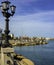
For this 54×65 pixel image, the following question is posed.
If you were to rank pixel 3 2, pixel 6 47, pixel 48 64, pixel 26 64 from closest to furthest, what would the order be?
pixel 3 2 < pixel 6 47 < pixel 26 64 < pixel 48 64

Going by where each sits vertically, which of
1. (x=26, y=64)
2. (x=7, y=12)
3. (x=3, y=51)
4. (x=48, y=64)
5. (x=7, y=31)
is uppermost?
(x=7, y=12)

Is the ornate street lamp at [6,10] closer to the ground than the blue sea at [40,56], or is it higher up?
higher up

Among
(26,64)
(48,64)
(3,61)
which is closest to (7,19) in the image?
(3,61)

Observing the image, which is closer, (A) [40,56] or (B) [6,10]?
(B) [6,10]

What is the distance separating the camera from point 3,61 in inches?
452

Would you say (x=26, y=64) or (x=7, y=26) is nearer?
(x=7, y=26)

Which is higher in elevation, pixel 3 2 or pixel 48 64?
pixel 3 2

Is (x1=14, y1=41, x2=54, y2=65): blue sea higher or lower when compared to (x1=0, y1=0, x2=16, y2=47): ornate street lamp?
lower

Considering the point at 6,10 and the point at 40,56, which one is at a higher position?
the point at 6,10

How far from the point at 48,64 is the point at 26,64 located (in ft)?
65.3

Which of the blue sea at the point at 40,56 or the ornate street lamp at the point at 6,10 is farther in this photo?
the blue sea at the point at 40,56

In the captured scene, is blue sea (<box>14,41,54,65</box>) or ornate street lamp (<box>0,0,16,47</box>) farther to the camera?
blue sea (<box>14,41,54,65</box>)

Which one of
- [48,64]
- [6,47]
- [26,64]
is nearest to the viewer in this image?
[6,47]

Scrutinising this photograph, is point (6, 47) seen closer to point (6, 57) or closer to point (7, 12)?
point (6, 57)
